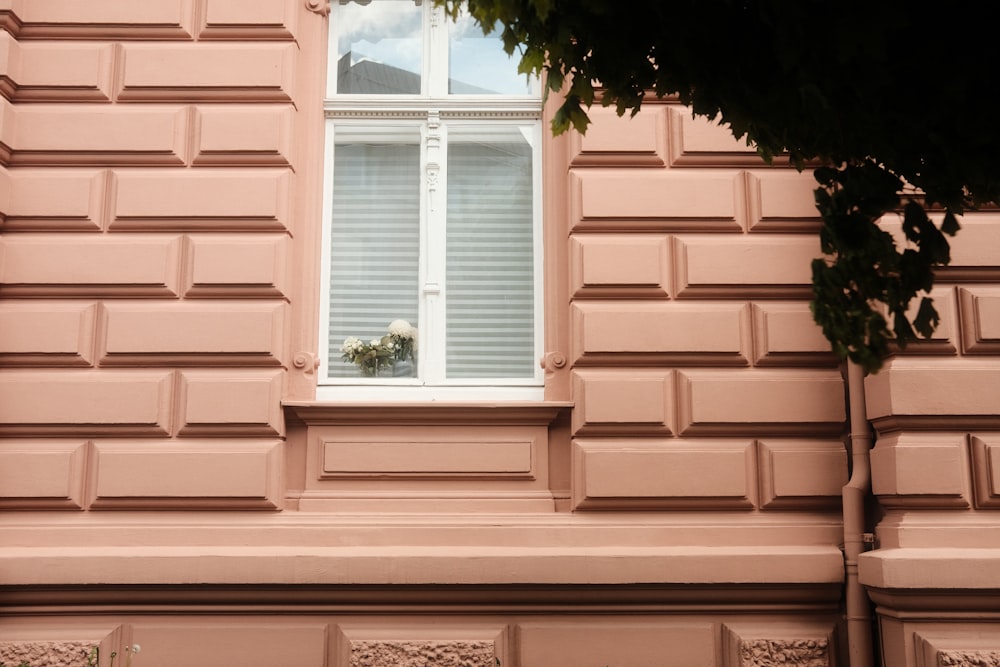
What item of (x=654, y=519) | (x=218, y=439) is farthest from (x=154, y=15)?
(x=654, y=519)

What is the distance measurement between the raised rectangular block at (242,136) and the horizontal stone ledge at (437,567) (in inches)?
96.2

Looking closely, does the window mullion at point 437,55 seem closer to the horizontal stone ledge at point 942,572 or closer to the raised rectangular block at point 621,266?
the raised rectangular block at point 621,266

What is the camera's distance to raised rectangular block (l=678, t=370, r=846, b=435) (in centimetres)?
591

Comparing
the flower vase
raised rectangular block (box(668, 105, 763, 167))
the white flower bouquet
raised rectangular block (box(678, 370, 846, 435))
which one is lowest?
raised rectangular block (box(678, 370, 846, 435))

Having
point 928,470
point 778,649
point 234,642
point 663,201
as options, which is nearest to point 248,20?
point 663,201

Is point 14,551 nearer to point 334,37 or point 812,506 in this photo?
point 334,37

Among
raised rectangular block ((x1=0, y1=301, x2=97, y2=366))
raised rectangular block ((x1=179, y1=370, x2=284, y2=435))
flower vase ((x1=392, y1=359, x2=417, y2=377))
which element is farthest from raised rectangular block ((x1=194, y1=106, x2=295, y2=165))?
flower vase ((x1=392, y1=359, x2=417, y2=377))

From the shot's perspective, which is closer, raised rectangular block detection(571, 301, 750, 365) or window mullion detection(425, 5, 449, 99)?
raised rectangular block detection(571, 301, 750, 365)

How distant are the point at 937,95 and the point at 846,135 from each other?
1.01 ft

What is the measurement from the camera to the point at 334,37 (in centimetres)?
691

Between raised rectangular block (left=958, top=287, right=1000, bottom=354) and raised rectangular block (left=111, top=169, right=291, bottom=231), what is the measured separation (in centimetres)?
413

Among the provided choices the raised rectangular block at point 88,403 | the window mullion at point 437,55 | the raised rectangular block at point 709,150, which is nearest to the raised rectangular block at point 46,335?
the raised rectangular block at point 88,403

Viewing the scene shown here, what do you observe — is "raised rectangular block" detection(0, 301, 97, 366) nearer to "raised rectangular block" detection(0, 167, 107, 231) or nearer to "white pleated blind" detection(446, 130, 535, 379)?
"raised rectangular block" detection(0, 167, 107, 231)

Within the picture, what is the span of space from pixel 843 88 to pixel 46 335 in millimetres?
5025
